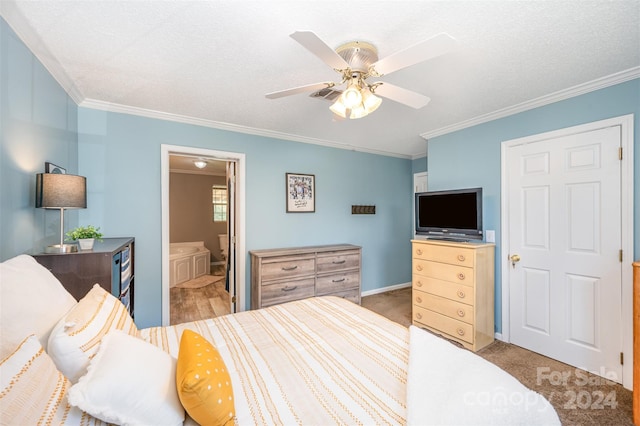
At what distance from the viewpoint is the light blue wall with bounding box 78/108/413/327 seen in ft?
8.84

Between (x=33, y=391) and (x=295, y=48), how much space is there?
76.6 inches

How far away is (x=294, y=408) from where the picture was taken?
0.97 meters

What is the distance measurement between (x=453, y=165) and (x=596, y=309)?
1.94 meters

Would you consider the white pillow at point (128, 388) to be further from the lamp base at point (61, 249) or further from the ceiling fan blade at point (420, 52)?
the ceiling fan blade at point (420, 52)

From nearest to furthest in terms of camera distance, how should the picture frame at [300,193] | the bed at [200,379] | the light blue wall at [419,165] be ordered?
the bed at [200,379]
the picture frame at [300,193]
the light blue wall at [419,165]

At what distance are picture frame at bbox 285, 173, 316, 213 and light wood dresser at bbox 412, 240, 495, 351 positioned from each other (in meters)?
1.60

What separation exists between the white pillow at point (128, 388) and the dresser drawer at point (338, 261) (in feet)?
8.47

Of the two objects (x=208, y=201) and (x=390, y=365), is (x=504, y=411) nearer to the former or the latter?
(x=390, y=365)

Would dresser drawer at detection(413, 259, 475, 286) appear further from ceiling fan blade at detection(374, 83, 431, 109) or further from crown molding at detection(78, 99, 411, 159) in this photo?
crown molding at detection(78, 99, 411, 159)

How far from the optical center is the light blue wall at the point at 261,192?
270 centimetres

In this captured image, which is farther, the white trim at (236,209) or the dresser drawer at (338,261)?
the dresser drawer at (338,261)

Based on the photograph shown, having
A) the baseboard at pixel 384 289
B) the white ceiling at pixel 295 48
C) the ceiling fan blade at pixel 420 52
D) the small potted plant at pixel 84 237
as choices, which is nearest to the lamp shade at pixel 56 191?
the small potted plant at pixel 84 237

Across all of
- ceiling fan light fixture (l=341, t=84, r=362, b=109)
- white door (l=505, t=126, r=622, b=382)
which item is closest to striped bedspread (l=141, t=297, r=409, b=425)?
ceiling fan light fixture (l=341, t=84, r=362, b=109)

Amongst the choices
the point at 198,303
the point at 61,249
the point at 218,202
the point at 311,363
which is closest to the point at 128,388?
the point at 311,363
